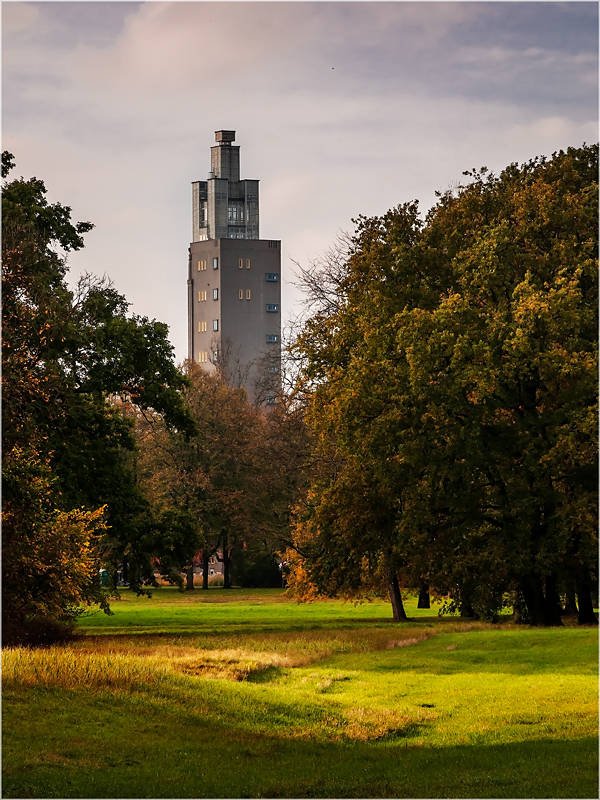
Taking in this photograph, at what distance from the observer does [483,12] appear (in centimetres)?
1476

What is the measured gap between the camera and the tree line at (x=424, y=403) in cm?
3105

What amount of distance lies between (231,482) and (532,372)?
4330 centimetres

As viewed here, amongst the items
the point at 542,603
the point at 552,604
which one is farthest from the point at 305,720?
the point at 552,604

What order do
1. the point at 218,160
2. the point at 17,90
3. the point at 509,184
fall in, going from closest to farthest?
the point at 17,90 < the point at 509,184 < the point at 218,160

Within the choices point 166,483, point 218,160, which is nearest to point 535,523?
point 166,483

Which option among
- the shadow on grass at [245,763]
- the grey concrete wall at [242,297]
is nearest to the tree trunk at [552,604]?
the shadow on grass at [245,763]

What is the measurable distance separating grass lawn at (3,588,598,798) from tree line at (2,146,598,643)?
363 centimetres

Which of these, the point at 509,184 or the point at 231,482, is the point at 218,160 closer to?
the point at 231,482

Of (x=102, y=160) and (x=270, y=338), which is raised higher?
(x=270, y=338)

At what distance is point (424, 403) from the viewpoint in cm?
3312

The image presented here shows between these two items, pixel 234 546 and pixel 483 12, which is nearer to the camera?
pixel 483 12

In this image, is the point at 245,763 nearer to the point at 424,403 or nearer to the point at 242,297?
the point at 424,403

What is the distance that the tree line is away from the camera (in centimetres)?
3105

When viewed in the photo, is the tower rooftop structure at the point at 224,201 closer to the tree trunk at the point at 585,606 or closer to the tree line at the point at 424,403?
the tree line at the point at 424,403
